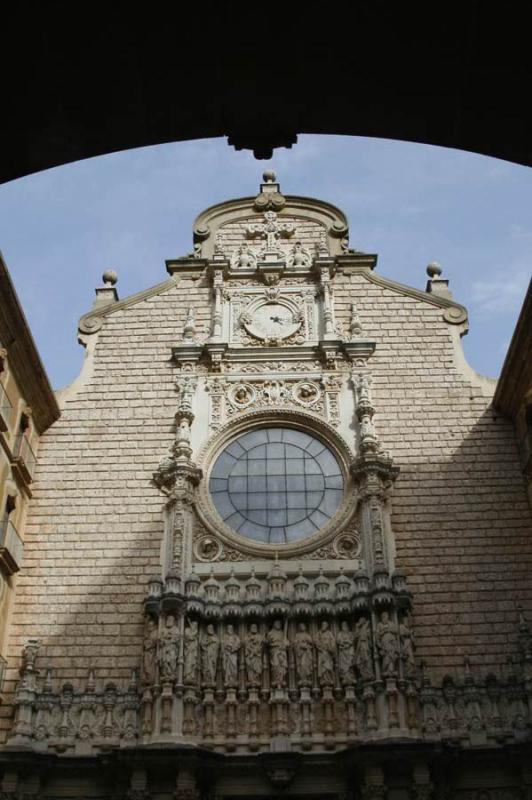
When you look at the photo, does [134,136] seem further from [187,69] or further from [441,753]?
[441,753]

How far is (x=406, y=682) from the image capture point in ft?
44.1

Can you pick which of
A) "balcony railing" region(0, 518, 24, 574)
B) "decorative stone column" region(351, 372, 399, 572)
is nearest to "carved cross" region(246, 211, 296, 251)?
"decorative stone column" region(351, 372, 399, 572)

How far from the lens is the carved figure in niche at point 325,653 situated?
45.1ft

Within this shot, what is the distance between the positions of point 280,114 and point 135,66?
3.03 feet

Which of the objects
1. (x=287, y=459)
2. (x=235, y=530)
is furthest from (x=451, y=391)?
(x=235, y=530)

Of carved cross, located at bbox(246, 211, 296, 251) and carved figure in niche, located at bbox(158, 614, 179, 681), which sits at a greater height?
carved cross, located at bbox(246, 211, 296, 251)

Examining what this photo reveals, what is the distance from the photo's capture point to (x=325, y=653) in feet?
45.9

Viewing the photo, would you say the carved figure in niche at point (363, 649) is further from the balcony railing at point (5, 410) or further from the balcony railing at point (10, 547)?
the balcony railing at point (5, 410)

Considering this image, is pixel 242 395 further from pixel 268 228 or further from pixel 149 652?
pixel 149 652

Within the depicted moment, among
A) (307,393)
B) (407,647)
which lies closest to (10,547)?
(307,393)

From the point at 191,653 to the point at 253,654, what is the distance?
952 mm

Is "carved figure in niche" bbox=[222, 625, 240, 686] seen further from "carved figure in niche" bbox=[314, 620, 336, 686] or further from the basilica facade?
"carved figure in niche" bbox=[314, 620, 336, 686]

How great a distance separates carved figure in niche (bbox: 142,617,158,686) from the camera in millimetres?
13727

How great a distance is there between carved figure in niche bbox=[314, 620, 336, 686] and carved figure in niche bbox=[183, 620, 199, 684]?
6.13 ft
